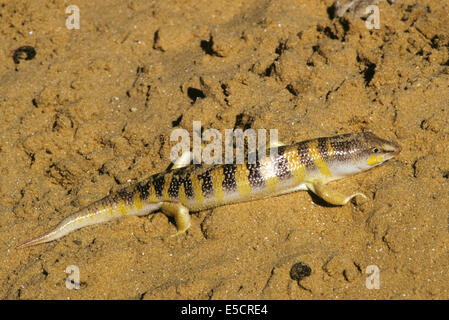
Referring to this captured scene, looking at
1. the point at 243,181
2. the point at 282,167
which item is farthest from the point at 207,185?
the point at 282,167

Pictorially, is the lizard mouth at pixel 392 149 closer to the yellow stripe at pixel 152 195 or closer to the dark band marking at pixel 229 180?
the dark band marking at pixel 229 180

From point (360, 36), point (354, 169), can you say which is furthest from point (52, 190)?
point (360, 36)

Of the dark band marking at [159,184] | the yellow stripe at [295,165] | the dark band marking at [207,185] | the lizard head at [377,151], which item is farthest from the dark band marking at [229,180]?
the lizard head at [377,151]

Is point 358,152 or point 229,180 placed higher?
point 358,152

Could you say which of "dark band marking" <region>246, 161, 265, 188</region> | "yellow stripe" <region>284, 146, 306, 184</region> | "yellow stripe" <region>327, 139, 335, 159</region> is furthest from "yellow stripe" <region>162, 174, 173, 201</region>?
"yellow stripe" <region>327, 139, 335, 159</region>

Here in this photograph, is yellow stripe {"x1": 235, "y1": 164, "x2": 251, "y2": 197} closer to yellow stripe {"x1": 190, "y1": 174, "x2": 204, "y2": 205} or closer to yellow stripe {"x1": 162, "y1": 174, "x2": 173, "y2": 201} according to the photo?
yellow stripe {"x1": 190, "y1": 174, "x2": 204, "y2": 205}

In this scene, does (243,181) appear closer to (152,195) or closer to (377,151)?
(152,195)
